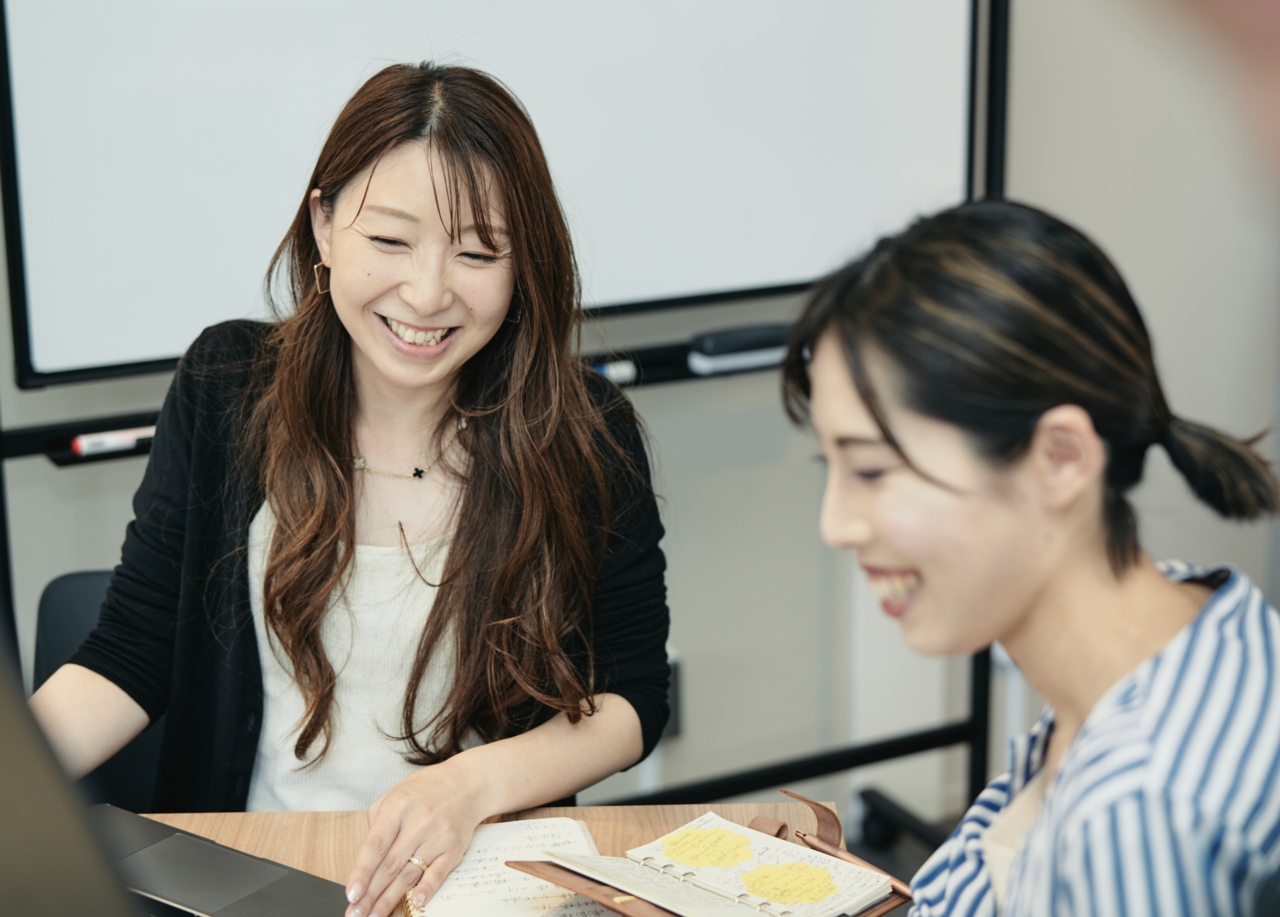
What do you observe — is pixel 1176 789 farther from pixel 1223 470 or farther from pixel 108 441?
pixel 108 441

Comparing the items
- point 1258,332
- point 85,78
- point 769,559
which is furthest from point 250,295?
point 1258,332

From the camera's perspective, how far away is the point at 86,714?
1.22m

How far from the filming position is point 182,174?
162 centimetres

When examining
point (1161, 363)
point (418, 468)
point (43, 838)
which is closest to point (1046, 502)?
point (43, 838)

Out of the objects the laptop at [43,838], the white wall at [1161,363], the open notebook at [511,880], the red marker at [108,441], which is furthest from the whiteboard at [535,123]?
the laptop at [43,838]

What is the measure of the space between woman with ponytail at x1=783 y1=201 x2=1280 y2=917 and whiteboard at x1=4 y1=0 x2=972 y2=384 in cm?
58

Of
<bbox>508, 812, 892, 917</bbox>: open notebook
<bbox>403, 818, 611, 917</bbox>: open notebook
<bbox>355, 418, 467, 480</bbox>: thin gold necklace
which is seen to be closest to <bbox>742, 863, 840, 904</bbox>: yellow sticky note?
<bbox>508, 812, 892, 917</bbox>: open notebook

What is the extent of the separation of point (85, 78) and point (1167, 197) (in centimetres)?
189

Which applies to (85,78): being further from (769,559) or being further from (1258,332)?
(1258,332)

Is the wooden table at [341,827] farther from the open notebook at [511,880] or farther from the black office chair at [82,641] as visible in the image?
the black office chair at [82,641]

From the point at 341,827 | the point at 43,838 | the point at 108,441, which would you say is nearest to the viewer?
the point at 43,838

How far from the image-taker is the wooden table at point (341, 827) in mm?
1062

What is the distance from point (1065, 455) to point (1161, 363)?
195cm

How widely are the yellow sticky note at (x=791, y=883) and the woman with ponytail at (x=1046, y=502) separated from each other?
0.56 ft
